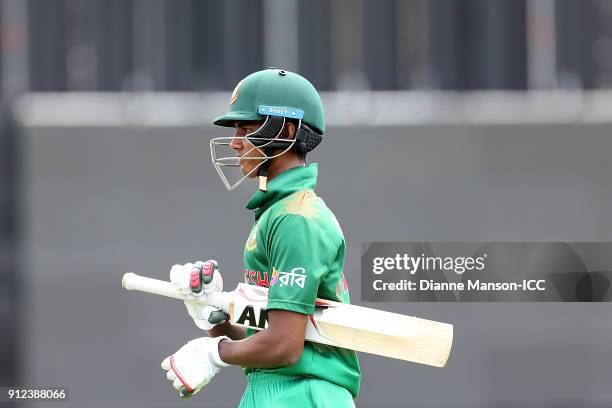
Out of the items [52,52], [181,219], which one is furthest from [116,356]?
[52,52]

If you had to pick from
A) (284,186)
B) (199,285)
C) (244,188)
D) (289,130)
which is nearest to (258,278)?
(199,285)

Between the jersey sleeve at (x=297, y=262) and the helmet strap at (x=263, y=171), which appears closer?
the jersey sleeve at (x=297, y=262)

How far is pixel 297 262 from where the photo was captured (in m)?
3.03

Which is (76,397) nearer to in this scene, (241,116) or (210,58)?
(210,58)

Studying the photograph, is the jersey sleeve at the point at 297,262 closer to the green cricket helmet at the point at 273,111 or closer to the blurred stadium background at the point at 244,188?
the green cricket helmet at the point at 273,111

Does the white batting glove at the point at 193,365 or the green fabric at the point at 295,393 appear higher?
the white batting glove at the point at 193,365

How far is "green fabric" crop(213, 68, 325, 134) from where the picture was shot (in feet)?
10.8

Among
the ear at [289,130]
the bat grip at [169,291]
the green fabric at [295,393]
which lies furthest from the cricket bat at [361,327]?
the ear at [289,130]

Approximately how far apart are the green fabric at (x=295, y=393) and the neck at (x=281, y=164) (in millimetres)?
573

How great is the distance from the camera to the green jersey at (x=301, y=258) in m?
3.02

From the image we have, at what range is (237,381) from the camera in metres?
8.02

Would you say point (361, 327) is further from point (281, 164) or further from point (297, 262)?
point (281, 164)

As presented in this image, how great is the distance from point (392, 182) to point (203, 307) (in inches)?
193

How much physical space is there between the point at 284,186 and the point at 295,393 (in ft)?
1.88
